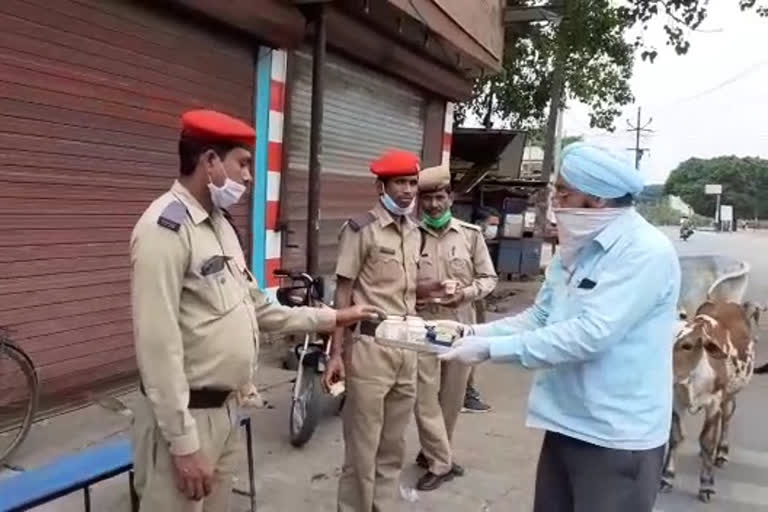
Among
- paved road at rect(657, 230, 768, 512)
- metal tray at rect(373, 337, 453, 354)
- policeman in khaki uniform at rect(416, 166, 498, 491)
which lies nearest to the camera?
metal tray at rect(373, 337, 453, 354)

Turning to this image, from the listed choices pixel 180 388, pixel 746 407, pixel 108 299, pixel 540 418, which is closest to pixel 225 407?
pixel 180 388

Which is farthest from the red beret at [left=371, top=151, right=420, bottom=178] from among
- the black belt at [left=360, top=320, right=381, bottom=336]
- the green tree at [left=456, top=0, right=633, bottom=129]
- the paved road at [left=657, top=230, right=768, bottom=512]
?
the green tree at [left=456, top=0, right=633, bottom=129]

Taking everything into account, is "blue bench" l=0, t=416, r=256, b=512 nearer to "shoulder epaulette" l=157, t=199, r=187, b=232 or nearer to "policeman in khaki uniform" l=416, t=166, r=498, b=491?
"shoulder epaulette" l=157, t=199, r=187, b=232

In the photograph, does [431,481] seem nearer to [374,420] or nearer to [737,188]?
[374,420]

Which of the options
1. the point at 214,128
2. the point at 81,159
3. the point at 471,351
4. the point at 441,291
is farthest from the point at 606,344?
the point at 81,159

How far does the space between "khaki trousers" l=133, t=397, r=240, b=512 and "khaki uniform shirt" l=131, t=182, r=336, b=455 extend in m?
0.11

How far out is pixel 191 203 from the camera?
2.51 m

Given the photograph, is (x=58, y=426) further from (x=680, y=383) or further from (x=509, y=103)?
(x=509, y=103)

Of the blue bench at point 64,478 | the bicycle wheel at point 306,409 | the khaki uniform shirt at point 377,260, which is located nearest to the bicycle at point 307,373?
the bicycle wheel at point 306,409

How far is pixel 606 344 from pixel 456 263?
8.06 ft

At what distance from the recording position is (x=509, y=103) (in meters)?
19.2

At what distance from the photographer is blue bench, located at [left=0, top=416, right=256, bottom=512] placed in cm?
296

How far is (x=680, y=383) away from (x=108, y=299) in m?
3.83

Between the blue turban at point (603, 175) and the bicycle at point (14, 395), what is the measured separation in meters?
3.30
